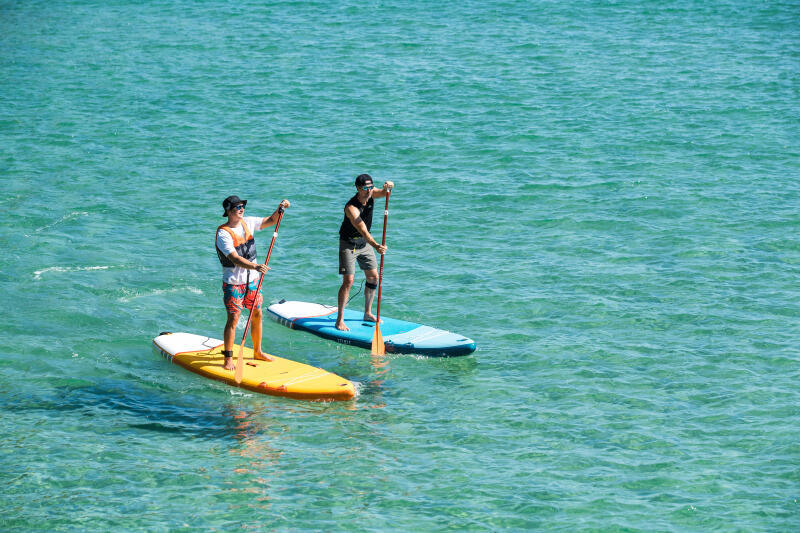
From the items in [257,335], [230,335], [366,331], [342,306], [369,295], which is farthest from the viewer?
[369,295]

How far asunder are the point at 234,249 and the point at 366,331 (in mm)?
Answer: 2896

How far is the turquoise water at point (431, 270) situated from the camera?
10688 millimetres

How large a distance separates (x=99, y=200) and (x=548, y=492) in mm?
13380

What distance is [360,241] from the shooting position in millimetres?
14156

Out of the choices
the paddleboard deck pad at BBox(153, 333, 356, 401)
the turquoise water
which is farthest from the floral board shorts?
the turquoise water

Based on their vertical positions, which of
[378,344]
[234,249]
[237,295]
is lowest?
[378,344]

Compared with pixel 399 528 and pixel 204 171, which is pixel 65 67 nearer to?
pixel 204 171

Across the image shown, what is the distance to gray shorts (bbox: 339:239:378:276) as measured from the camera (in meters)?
14.2

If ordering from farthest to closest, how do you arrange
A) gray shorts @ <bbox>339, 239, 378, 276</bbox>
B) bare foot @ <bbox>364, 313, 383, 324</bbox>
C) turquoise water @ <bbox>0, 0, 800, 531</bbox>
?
bare foot @ <bbox>364, 313, 383, 324</bbox>, gray shorts @ <bbox>339, 239, 378, 276</bbox>, turquoise water @ <bbox>0, 0, 800, 531</bbox>

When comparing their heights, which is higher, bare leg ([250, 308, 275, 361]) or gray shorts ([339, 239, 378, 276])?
gray shorts ([339, 239, 378, 276])

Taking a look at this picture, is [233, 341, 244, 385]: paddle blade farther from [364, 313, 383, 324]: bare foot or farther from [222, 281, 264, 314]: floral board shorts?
[364, 313, 383, 324]: bare foot

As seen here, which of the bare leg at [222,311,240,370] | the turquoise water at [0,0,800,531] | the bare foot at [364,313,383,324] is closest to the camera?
the turquoise water at [0,0,800,531]

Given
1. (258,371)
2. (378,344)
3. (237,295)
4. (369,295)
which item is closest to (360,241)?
(369,295)

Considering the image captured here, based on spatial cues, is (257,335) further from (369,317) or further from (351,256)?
(369,317)
